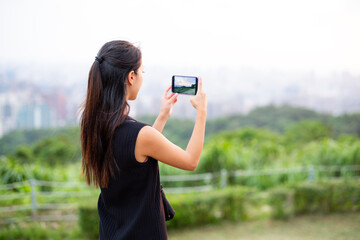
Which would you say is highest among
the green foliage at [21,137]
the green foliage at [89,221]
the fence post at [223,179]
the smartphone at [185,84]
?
the smartphone at [185,84]

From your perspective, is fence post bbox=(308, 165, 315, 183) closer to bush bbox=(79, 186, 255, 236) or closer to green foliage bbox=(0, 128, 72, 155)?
bush bbox=(79, 186, 255, 236)

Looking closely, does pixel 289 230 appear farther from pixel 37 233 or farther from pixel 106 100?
pixel 106 100

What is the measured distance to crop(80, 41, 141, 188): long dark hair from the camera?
108 cm

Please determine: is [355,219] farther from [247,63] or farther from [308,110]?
[247,63]

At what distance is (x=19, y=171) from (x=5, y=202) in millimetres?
904

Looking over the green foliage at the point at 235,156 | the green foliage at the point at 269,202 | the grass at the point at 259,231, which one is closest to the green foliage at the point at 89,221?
the grass at the point at 259,231

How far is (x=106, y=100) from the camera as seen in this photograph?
42.9 inches

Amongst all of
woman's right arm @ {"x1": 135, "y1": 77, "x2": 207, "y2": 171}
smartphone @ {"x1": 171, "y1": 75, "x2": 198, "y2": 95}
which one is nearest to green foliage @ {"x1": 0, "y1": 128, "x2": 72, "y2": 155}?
smartphone @ {"x1": 171, "y1": 75, "x2": 198, "y2": 95}

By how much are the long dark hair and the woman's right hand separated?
0.73ft

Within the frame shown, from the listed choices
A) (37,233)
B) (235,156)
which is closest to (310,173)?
(235,156)

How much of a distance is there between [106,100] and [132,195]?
31 centimetres

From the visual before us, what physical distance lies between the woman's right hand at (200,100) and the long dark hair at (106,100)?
222mm

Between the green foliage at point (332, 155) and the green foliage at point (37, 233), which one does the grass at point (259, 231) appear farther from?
the green foliage at point (332, 155)

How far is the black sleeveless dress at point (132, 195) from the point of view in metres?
1.06
